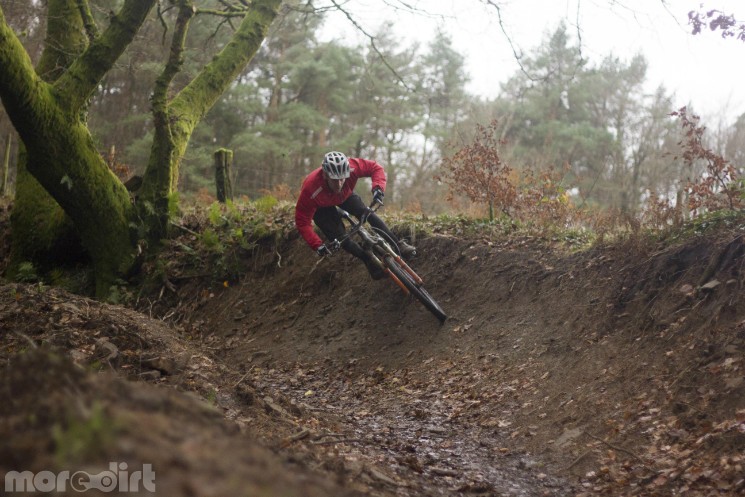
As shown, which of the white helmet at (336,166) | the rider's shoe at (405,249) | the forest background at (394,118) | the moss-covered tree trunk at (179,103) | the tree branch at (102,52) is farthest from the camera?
the forest background at (394,118)

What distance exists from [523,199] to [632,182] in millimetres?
18908

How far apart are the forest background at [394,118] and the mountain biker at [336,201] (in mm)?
13641

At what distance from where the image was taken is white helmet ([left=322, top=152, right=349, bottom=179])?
8.63 metres

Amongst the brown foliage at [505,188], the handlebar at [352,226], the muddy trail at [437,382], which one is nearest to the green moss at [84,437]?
the muddy trail at [437,382]

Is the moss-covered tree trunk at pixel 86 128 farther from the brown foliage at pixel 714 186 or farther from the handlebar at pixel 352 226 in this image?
the brown foliage at pixel 714 186

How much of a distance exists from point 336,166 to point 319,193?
0.76 meters

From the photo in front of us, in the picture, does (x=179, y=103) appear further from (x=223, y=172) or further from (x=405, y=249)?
(x=405, y=249)

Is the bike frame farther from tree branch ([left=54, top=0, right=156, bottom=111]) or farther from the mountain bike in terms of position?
tree branch ([left=54, top=0, right=156, bottom=111])

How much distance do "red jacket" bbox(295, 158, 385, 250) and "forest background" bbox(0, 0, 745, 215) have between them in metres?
13.8

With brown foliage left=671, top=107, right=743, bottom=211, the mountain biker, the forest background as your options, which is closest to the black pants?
the mountain biker

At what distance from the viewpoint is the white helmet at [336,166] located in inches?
340

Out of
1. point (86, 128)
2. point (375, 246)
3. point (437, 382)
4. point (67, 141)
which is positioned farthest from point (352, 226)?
point (86, 128)

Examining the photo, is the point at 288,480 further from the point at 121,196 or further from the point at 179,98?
the point at 179,98

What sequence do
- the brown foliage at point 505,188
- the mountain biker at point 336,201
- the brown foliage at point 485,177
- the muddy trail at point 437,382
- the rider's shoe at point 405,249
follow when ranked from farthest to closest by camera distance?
the brown foliage at point 485,177, the brown foliage at point 505,188, the rider's shoe at point 405,249, the mountain biker at point 336,201, the muddy trail at point 437,382
